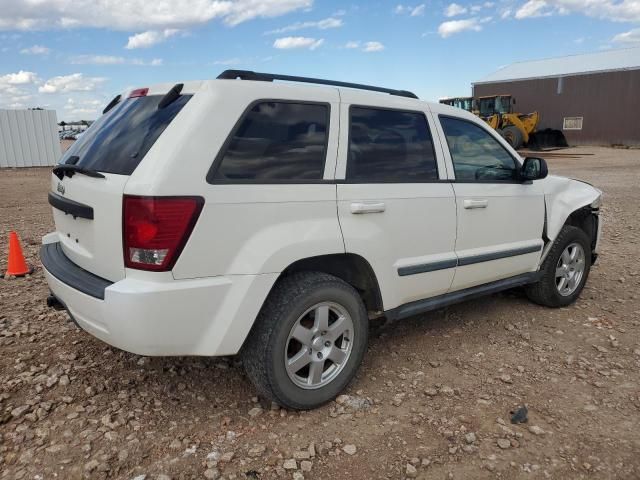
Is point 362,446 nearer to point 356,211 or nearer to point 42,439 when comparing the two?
point 356,211

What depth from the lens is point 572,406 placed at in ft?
10.1

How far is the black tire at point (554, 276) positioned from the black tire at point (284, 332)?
229 cm

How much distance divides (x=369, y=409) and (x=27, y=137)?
68.9 ft

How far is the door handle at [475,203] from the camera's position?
3623mm

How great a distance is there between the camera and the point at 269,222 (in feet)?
8.80

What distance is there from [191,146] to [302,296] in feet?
3.22

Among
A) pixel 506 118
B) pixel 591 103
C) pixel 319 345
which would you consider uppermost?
pixel 591 103

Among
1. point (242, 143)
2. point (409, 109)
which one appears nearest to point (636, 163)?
point (409, 109)

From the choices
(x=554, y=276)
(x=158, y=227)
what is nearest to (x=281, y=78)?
(x=158, y=227)

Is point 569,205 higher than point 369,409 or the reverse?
higher

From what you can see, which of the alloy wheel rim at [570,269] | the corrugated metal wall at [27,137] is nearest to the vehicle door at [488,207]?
the alloy wheel rim at [570,269]

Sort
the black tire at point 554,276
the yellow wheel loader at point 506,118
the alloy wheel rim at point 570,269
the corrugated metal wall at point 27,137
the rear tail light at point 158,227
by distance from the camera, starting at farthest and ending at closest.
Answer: the yellow wheel loader at point 506,118
the corrugated metal wall at point 27,137
the alloy wheel rim at point 570,269
the black tire at point 554,276
the rear tail light at point 158,227

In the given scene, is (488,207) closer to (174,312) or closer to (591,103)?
(174,312)

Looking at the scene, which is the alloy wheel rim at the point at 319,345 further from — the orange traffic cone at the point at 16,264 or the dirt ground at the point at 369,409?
the orange traffic cone at the point at 16,264
